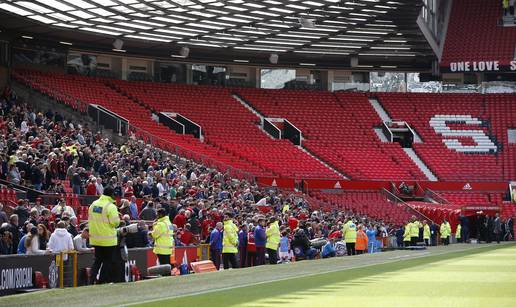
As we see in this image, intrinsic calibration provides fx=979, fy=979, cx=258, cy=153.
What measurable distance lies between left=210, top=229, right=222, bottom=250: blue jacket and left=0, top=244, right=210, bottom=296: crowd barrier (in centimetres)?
380

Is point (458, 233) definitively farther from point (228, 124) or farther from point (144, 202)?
point (144, 202)

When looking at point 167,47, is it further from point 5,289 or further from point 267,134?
point 5,289

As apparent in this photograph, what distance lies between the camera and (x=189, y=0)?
4138 centimetres

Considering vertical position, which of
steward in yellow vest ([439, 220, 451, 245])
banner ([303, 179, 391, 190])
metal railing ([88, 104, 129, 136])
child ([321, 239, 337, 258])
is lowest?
child ([321, 239, 337, 258])

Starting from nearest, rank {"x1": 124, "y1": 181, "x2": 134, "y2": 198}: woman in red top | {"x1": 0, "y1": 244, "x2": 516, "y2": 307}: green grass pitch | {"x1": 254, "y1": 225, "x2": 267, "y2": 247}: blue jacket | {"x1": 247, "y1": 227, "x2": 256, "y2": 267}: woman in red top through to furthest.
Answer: {"x1": 0, "y1": 244, "x2": 516, "y2": 307}: green grass pitch → {"x1": 254, "y1": 225, "x2": 267, "y2": 247}: blue jacket → {"x1": 247, "y1": 227, "x2": 256, "y2": 267}: woman in red top → {"x1": 124, "y1": 181, "x2": 134, "y2": 198}: woman in red top

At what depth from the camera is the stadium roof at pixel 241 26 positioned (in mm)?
41969

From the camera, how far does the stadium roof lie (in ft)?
138

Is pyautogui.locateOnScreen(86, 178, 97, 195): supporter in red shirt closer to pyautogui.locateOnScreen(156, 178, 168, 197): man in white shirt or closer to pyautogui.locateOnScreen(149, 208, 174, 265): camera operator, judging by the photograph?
pyautogui.locateOnScreen(156, 178, 168, 197): man in white shirt

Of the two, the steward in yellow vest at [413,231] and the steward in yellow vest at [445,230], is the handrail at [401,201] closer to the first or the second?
the steward in yellow vest at [445,230]

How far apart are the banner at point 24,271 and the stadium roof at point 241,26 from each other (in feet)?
76.0

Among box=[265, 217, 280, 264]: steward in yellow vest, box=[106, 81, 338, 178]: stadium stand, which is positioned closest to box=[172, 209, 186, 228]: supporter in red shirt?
box=[265, 217, 280, 264]: steward in yellow vest

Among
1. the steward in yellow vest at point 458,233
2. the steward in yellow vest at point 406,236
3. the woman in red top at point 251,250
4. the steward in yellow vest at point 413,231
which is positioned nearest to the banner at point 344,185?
the steward in yellow vest at point 458,233

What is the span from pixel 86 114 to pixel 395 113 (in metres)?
23.1

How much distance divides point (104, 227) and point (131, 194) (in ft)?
40.1
